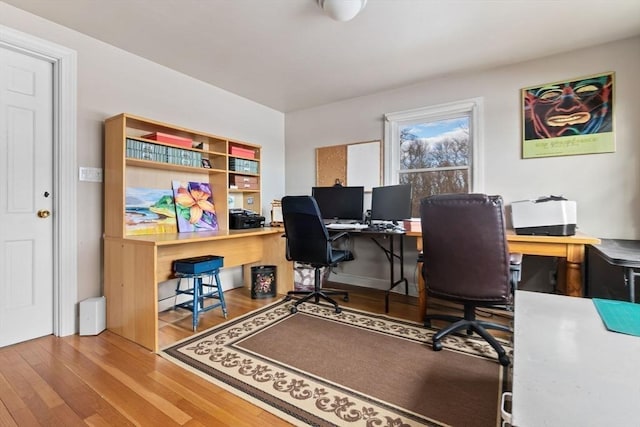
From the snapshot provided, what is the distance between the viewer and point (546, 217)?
7.46 feet

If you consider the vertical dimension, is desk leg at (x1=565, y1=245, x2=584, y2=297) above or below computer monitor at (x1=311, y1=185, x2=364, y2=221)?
below

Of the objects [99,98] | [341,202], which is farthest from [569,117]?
[99,98]

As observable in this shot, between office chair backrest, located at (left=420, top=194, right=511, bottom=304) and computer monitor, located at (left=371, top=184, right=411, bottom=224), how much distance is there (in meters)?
1.05

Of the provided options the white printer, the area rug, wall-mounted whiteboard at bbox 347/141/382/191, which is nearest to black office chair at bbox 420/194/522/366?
the area rug

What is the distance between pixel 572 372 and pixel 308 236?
2224 mm

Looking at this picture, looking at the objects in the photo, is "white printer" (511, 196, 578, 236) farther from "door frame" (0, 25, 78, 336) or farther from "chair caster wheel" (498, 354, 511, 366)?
"door frame" (0, 25, 78, 336)

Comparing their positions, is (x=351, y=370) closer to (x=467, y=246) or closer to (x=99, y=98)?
(x=467, y=246)

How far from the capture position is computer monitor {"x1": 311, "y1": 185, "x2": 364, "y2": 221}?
3.43m

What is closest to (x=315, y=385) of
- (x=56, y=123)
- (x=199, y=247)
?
(x=199, y=247)

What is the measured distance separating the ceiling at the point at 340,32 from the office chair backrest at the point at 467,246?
1356mm

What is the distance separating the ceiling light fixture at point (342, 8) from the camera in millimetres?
1890

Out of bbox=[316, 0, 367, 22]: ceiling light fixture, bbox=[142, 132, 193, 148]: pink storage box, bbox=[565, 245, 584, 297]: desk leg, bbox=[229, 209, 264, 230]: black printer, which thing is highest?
bbox=[316, 0, 367, 22]: ceiling light fixture

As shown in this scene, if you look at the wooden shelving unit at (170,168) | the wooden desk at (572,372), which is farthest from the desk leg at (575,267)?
the wooden shelving unit at (170,168)

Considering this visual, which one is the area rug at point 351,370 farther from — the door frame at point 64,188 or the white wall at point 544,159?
the white wall at point 544,159
